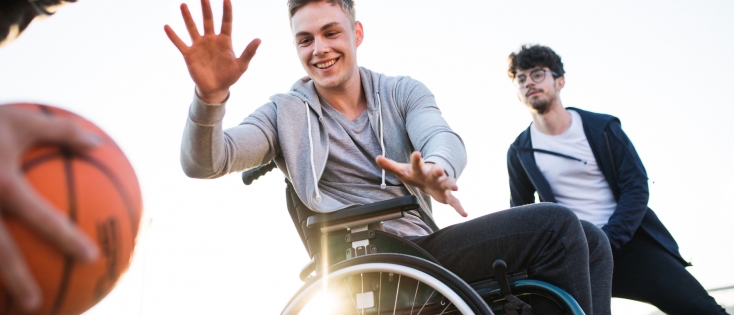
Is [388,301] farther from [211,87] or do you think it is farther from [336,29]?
[336,29]

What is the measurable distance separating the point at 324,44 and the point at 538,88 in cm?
193

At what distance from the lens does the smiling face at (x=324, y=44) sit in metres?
2.48

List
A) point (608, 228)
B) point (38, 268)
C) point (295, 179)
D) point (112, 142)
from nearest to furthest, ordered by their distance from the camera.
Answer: point (38, 268) < point (112, 142) < point (295, 179) < point (608, 228)

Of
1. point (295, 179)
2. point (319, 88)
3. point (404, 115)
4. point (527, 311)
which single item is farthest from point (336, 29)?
point (527, 311)

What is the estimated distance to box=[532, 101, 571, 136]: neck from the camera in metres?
3.69

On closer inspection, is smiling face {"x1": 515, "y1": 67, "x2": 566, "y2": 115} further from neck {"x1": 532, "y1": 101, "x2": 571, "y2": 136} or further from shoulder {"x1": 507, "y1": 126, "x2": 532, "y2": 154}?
shoulder {"x1": 507, "y1": 126, "x2": 532, "y2": 154}

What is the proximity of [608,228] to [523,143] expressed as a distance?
0.88m

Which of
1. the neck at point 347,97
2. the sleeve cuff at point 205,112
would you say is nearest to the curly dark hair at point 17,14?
the sleeve cuff at point 205,112

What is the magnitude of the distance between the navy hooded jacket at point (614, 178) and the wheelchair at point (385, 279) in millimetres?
1344

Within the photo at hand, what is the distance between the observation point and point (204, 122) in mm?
1897

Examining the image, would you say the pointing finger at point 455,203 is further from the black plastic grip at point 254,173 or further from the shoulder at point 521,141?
the shoulder at point 521,141

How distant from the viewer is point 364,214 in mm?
1963

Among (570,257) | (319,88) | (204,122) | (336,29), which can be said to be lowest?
(570,257)

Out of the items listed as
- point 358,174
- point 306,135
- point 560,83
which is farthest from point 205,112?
point 560,83
